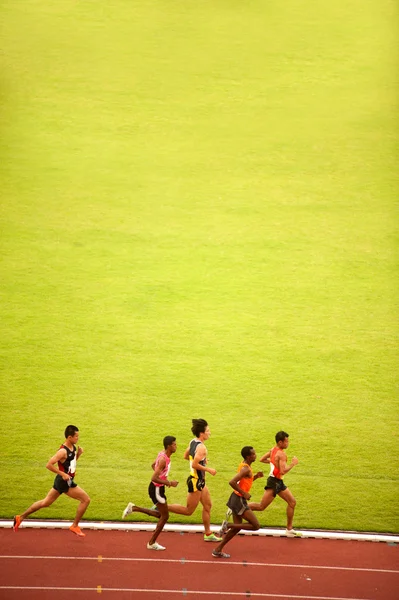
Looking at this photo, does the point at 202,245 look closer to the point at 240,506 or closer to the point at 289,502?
the point at 289,502

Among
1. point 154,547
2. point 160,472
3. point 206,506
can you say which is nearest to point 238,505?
point 206,506

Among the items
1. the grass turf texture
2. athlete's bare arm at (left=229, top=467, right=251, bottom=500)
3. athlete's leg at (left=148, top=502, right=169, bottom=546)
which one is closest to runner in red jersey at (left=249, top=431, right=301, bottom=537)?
athlete's bare arm at (left=229, top=467, right=251, bottom=500)

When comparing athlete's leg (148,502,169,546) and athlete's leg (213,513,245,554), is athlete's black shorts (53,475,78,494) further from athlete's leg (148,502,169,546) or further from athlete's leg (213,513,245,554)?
athlete's leg (213,513,245,554)

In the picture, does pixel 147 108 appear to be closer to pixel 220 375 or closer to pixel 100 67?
pixel 100 67

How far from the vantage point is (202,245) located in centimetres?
2245

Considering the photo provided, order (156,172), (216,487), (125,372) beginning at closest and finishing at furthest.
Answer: (216,487)
(125,372)
(156,172)

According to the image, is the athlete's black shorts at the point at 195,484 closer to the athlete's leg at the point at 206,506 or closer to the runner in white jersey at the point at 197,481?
the runner in white jersey at the point at 197,481

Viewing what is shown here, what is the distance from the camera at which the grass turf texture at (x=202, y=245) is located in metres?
14.9

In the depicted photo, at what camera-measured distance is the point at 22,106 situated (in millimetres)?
27531

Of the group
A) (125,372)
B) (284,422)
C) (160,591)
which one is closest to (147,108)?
(125,372)

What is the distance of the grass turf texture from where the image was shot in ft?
48.9

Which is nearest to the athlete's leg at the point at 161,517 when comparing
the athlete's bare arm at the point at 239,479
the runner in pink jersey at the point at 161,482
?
the runner in pink jersey at the point at 161,482

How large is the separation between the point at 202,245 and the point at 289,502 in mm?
12056

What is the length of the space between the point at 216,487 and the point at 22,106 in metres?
18.4
